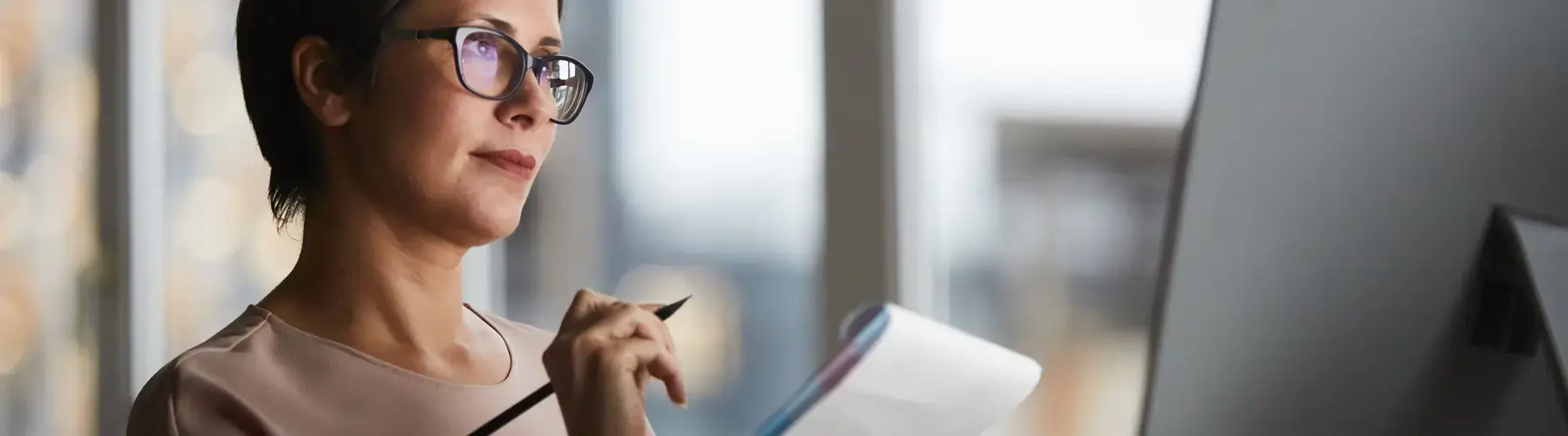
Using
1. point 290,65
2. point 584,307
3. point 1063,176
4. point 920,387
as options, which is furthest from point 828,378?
point 1063,176

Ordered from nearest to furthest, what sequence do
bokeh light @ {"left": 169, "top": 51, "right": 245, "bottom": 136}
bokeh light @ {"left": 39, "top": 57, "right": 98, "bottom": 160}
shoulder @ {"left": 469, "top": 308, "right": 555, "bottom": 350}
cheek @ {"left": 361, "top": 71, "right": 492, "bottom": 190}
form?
cheek @ {"left": 361, "top": 71, "right": 492, "bottom": 190} < shoulder @ {"left": 469, "top": 308, "right": 555, "bottom": 350} < bokeh light @ {"left": 169, "top": 51, "right": 245, "bottom": 136} < bokeh light @ {"left": 39, "top": 57, "right": 98, "bottom": 160}

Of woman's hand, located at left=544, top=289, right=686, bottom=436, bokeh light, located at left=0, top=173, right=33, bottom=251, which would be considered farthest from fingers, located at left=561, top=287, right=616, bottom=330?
bokeh light, located at left=0, top=173, right=33, bottom=251

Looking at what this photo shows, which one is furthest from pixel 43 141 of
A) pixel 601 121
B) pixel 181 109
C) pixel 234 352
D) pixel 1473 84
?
pixel 1473 84

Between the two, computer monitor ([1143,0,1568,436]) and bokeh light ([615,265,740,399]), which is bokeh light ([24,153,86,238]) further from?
computer monitor ([1143,0,1568,436])

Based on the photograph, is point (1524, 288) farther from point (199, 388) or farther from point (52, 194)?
point (52, 194)

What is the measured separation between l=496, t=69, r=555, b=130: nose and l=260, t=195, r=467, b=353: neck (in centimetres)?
10

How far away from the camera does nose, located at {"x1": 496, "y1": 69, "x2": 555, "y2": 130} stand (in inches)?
34.0

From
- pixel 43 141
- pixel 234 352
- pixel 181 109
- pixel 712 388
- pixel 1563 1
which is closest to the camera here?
pixel 1563 1

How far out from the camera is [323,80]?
85 centimetres

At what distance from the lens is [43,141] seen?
1.50 m

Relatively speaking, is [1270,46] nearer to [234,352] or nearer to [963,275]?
[963,275]

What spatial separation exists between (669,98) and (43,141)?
798 mm

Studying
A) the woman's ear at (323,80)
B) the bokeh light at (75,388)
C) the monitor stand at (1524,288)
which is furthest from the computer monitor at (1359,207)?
the bokeh light at (75,388)

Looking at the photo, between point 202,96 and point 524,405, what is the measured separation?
74cm
